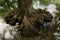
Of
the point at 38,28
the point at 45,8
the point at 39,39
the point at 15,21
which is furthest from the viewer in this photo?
the point at 45,8

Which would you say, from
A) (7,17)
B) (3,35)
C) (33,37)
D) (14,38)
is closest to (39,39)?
(33,37)

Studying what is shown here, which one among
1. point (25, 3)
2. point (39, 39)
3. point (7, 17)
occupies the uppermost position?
point (25, 3)

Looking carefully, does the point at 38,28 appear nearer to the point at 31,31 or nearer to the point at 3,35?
the point at 31,31

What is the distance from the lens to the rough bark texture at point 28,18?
3418 mm

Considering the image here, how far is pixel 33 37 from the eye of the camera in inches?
131

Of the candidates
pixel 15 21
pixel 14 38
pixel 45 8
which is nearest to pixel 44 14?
pixel 45 8

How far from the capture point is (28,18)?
11.8 ft

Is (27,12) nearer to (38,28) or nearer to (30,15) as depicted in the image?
(30,15)

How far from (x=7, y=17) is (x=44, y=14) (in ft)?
2.49

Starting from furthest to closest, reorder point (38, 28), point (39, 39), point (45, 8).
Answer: point (45, 8)
point (38, 28)
point (39, 39)

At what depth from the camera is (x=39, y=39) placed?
3.27m

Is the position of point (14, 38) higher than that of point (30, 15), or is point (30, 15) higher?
point (30, 15)

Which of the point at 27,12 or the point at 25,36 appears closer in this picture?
the point at 25,36

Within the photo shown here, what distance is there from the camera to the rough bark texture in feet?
11.2
